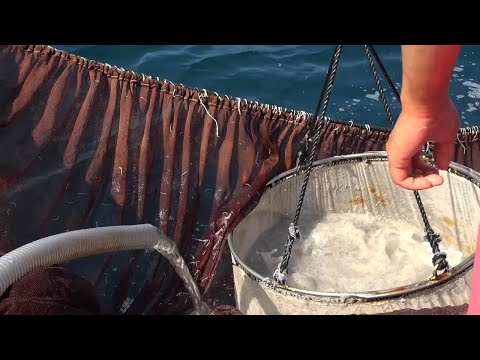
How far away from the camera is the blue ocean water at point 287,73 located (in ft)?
12.0

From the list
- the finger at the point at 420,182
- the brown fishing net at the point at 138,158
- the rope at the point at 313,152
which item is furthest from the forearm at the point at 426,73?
the brown fishing net at the point at 138,158

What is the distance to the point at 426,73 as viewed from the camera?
41.1 inches

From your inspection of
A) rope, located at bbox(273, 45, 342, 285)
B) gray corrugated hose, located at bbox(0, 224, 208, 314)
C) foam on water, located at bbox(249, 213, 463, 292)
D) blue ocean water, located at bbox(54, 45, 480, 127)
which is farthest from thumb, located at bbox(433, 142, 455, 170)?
blue ocean water, located at bbox(54, 45, 480, 127)

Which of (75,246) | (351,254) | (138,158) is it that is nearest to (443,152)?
(75,246)

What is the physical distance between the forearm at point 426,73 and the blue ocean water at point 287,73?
2.46 metres

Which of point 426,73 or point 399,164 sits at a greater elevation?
point 426,73

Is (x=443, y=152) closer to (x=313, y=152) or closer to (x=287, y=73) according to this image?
(x=313, y=152)

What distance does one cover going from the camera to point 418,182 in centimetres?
134

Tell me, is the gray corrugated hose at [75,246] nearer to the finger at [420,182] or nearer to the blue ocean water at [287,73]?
the finger at [420,182]

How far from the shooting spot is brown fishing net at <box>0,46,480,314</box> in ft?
7.27

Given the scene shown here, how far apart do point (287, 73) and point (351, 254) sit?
79.7 inches

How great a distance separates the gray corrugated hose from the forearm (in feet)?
2.65
